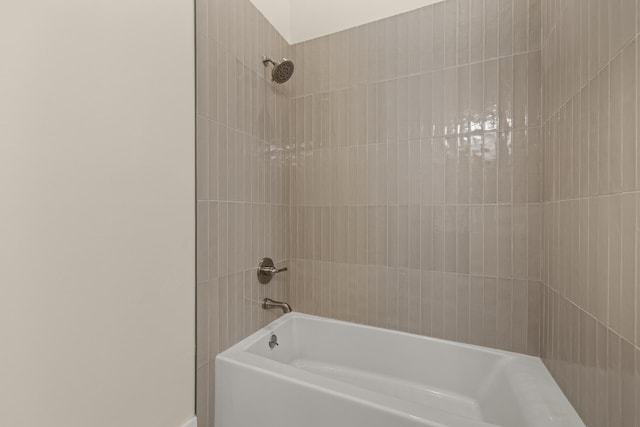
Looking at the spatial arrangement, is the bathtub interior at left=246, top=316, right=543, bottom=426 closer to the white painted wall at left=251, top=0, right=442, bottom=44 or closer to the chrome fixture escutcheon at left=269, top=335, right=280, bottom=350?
the chrome fixture escutcheon at left=269, top=335, right=280, bottom=350

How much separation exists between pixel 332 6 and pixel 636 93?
1577 mm

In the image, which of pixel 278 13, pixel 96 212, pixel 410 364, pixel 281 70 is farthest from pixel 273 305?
pixel 278 13

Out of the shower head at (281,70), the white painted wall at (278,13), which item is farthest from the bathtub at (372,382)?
the white painted wall at (278,13)

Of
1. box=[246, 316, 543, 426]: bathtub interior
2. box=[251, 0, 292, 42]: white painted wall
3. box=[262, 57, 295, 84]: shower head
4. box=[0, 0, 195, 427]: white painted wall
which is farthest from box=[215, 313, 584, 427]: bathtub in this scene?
box=[251, 0, 292, 42]: white painted wall

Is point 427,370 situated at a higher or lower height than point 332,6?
lower

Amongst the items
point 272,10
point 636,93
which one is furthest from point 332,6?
point 636,93

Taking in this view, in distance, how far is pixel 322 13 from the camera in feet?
5.43

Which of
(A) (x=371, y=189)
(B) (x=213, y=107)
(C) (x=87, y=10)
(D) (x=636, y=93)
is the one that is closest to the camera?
(D) (x=636, y=93)

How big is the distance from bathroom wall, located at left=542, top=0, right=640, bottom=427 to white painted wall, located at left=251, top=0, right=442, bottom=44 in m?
0.75

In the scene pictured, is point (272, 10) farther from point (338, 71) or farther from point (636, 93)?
point (636, 93)

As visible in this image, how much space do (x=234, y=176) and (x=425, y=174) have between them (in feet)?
3.17

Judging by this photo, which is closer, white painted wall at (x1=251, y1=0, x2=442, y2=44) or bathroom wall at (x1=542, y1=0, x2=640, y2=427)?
bathroom wall at (x1=542, y1=0, x2=640, y2=427)

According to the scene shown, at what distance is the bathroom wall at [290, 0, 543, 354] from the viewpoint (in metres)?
1.26

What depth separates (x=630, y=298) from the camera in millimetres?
555
